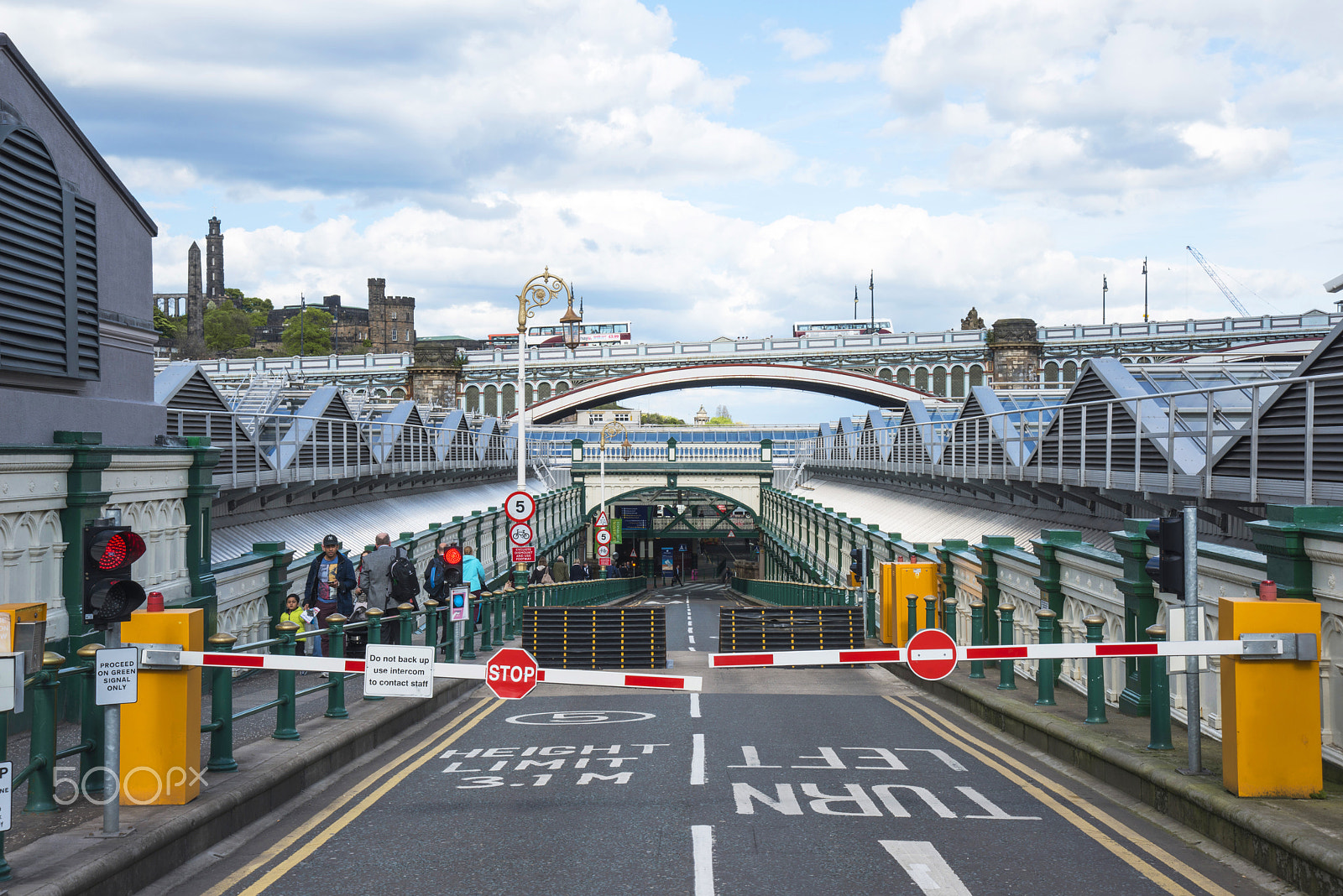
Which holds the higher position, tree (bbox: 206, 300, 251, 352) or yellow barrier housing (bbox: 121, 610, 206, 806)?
tree (bbox: 206, 300, 251, 352)

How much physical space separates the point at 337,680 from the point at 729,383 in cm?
10248

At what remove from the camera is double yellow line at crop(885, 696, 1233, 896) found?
6.36 m

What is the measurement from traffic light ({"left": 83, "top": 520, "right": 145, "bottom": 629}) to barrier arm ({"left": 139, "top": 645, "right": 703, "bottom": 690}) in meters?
0.62

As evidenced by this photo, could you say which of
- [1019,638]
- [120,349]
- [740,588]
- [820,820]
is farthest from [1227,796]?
[740,588]

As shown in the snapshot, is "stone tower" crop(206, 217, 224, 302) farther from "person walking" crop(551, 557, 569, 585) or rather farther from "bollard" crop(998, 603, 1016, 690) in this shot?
"bollard" crop(998, 603, 1016, 690)

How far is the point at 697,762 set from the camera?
9648mm

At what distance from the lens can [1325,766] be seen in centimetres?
736

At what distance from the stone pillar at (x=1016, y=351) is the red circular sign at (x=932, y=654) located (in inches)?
3293

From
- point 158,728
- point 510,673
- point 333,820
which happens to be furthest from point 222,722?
point 510,673

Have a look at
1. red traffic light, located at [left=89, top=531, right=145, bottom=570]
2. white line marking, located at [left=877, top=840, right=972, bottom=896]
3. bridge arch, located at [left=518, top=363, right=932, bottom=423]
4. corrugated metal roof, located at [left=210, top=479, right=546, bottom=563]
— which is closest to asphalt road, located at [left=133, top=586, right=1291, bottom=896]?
white line marking, located at [left=877, top=840, right=972, bottom=896]

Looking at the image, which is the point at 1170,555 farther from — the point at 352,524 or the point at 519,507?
the point at 352,524

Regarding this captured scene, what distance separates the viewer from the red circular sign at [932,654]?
25.2ft

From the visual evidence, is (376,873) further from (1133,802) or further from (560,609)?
(560,609)

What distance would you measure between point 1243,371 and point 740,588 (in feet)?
157
